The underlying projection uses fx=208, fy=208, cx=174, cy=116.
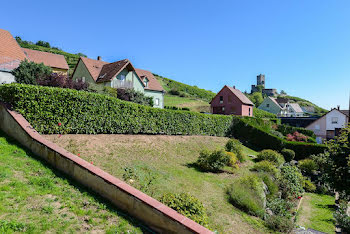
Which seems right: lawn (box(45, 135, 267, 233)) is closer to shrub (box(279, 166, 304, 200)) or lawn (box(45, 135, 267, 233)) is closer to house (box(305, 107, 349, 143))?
shrub (box(279, 166, 304, 200))

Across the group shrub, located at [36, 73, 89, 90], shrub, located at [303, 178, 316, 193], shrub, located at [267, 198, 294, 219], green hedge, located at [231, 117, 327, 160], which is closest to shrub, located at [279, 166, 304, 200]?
shrub, located at [303, 178, 316, 193]

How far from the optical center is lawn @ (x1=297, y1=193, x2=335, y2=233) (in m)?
9.84

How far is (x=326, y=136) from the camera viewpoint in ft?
151

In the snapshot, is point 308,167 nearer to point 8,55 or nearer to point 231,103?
point 231,103

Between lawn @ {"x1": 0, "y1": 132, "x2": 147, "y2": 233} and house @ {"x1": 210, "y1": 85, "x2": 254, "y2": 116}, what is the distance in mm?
40384

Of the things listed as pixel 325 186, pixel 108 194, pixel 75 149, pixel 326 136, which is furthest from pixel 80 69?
pixel 326 136

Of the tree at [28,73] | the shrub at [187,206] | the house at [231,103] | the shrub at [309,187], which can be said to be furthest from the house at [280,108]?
the shrub at [187,206]

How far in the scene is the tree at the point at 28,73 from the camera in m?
15.6

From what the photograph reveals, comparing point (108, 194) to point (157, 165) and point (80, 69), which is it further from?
point (80, 69)

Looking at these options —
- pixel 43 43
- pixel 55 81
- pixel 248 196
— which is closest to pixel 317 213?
pixel 248 196

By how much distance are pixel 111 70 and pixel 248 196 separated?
27889mm

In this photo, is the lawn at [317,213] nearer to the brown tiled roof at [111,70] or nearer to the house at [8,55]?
the house at [8,55]

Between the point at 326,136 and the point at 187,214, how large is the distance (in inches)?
2057

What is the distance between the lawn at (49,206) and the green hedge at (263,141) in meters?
22.2
